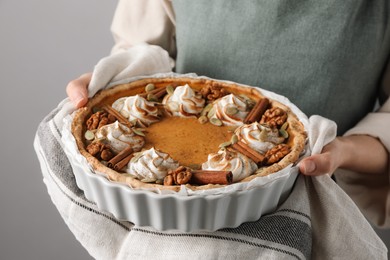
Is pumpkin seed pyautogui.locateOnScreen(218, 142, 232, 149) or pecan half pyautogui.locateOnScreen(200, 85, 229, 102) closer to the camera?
pumpkin seed pyautogui.locateOnScreen(218, 142, 232, 149)

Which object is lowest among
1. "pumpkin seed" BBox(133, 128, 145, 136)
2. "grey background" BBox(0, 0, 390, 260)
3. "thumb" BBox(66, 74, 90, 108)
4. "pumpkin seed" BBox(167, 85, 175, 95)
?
"grey background" BBox(0, 0, 390, 260)

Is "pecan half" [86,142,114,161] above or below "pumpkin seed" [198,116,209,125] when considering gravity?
above

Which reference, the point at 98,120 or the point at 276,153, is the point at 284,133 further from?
the point at 98,120

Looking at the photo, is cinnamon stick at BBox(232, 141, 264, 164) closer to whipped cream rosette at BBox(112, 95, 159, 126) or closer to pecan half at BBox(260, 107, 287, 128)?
pecan half at BBox(260, 107, 287, 128)

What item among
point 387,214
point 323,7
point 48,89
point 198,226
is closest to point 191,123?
point 198,226

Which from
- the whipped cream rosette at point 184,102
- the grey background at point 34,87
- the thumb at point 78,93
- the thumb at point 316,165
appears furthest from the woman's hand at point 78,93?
the grey background at point 34,87

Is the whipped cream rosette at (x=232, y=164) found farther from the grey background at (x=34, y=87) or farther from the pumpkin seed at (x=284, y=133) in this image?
the grey background at (x=34, y=87)

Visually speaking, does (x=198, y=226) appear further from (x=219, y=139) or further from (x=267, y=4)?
(x=267, y=4)

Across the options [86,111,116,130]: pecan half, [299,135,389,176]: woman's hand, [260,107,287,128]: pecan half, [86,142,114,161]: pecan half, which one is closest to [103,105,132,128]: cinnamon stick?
[86,111,116,130]: pecan half
